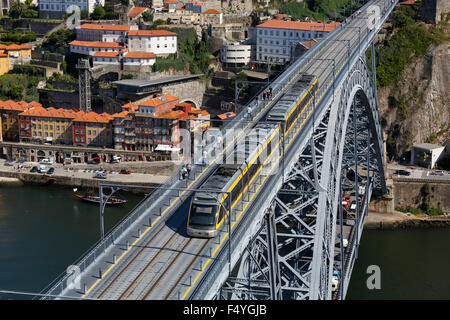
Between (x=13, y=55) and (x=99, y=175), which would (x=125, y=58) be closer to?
(x=13, y=55)

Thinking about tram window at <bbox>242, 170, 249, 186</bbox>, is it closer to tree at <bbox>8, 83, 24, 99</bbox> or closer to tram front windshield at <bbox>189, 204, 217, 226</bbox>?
tram front windshield at <bbox>189, 204, 217, 226</bbox>

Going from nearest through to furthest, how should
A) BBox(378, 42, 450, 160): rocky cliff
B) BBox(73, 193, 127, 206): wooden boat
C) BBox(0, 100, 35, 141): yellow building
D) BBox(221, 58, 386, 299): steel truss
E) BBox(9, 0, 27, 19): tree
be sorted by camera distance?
1. BBox(221, 58, 386, 299): steel truss
2. BBox(73, 193, 127, 206): wooden boat
3. BBox(378, 42, 450, 160): rocky cliff
4. BBox(0, 100, 35, 141): yellow building
5. BBox(9, 0, 27, 19): tree

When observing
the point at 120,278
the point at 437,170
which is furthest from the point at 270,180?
the point at 437,170

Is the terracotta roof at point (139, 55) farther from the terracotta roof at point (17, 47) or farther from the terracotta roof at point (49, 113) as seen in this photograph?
the terracotta roof at point (17, 47)

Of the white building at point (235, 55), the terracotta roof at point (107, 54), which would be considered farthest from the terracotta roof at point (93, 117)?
the white building at point (235, 55)

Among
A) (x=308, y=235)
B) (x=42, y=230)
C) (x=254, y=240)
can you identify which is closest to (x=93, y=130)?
(x=42, y=230)

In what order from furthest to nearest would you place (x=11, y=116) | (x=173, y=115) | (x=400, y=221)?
1. (x=11, y=116)
2. (x=173, y=115)
3. (x=400, y=221)

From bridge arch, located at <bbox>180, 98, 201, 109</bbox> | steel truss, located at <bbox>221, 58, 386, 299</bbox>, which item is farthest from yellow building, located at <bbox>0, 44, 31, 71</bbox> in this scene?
steel truss, located at <bbox>221, 58, 386, 299</bbox>
